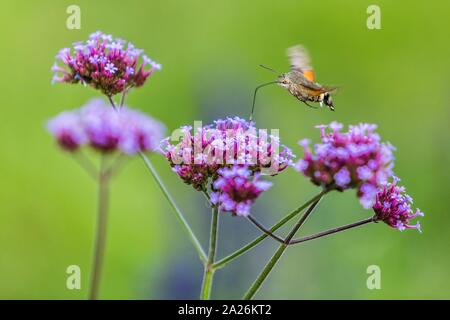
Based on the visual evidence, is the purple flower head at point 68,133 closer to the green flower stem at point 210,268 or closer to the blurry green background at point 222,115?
the green flower stem at point 210,268

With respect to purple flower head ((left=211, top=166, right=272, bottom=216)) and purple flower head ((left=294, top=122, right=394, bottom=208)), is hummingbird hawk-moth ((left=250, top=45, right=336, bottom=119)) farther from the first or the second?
purple flower head ((left=211, top=166, right=272, bottom=216))

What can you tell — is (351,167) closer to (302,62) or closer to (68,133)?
(68,133)

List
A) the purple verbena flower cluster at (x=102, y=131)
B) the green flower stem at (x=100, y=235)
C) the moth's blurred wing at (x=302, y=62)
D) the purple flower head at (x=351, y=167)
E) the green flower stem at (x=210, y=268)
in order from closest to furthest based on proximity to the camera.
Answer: the green flower stem at (x=100, y=235)
the purple verbena flower cluster at (x=102, y=131)
the purple flower head at (x=351, y=167)
the green flower stem at (x=210, y=268)
the moth's blurred wing at (x=302, y=62)

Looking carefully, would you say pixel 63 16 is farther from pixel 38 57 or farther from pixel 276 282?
pixel 276 282

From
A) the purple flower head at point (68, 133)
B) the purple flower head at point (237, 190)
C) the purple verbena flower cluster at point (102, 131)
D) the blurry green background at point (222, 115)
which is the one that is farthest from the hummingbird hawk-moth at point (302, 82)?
the blurry green background at point (222, 115)

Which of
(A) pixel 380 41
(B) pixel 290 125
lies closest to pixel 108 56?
(B) pixel 290 125

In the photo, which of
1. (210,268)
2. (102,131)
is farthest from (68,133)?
(210,268)
